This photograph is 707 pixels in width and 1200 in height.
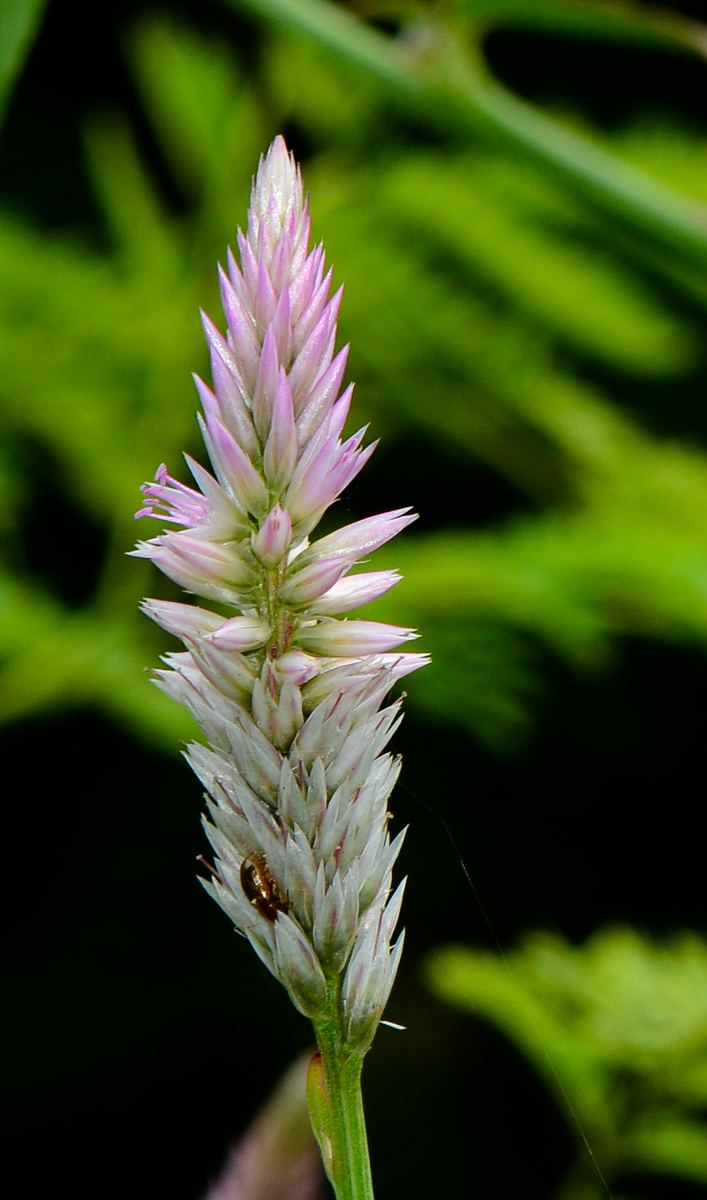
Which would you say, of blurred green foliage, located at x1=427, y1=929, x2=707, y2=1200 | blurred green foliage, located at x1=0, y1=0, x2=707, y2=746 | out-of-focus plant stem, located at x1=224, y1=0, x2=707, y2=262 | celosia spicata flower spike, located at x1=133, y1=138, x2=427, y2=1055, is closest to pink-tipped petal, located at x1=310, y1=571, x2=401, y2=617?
celosia spicata flower spike, located at x1=133, y1=138, x2=427, y2=1055

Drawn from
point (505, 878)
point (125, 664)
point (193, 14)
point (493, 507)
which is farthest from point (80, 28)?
point (505, 878)

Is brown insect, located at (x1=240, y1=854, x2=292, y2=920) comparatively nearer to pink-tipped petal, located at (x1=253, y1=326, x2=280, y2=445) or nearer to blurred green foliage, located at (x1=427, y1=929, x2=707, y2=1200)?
pink-tipped petal, located at (x1=253, y1=326, x2=280, y2=445)

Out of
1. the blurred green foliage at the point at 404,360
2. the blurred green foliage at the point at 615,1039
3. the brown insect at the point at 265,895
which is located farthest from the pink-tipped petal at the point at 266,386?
the blurred green foliage at the point at 404,360

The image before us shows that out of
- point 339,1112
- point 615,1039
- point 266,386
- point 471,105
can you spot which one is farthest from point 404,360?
point 339,1112

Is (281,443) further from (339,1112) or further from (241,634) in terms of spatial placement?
(339,1112)

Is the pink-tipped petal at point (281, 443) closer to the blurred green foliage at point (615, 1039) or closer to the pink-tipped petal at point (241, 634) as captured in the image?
the pink-tipped petal at point (241, 634)

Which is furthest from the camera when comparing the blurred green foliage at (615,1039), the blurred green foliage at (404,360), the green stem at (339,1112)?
the blurred green foliage at (404,360)
